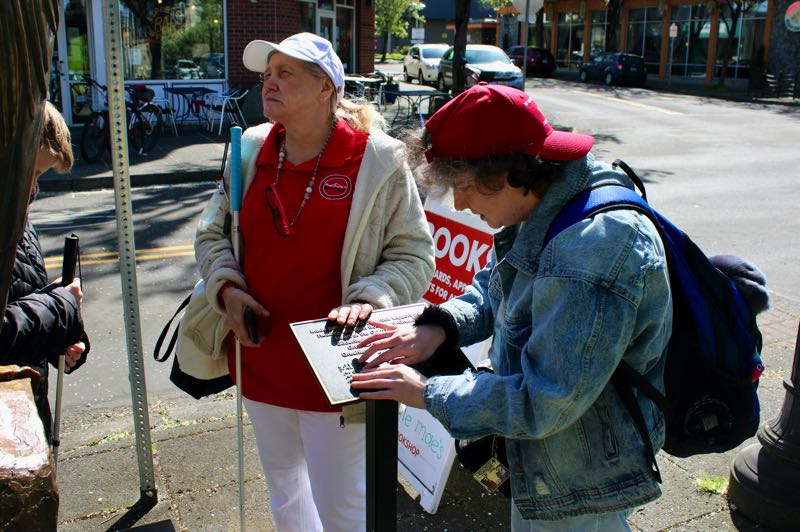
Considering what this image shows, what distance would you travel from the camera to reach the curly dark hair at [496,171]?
5.40 feet

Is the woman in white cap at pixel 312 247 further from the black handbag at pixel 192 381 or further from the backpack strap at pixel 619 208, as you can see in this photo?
the backpack strap at pixel 619 208

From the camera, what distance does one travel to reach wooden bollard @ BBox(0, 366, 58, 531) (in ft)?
3.99

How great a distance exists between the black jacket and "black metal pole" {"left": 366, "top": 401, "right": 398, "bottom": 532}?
956mm

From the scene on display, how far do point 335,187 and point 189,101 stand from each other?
1448cm

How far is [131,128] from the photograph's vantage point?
43.1 feet

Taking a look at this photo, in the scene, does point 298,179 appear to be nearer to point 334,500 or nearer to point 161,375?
point 334,500

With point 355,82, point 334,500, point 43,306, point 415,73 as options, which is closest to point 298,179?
point 43,306

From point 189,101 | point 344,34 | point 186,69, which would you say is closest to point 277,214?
point 189,101

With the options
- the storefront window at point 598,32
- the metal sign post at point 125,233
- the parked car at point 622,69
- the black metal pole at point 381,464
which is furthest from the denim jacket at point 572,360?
the storefront window at point 598,32

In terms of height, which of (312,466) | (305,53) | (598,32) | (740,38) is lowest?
(312,466)

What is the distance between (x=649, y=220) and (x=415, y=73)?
31.4 meters

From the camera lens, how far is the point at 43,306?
2.23 metres

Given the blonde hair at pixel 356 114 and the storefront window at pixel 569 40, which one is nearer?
the blonde hair at pixel 356 114

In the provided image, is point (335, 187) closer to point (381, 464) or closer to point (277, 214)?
point (277, 214)
